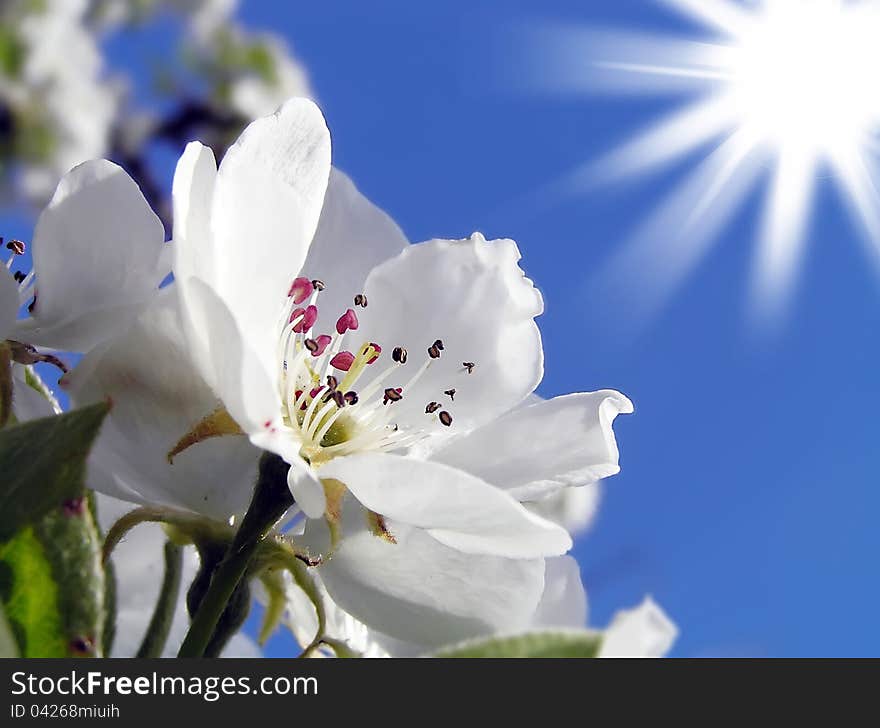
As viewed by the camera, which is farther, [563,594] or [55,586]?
[563,594]

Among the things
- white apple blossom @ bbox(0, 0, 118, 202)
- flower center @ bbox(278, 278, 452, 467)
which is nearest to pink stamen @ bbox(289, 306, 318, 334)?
flower center @ bbox(278, 278, 452, 467)

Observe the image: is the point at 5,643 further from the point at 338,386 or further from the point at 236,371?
the point at 338,386

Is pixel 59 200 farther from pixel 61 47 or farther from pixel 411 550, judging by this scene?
pixel 61 47

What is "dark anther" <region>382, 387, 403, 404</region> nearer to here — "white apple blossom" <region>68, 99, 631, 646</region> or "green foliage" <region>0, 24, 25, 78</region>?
"white apple blossom" <region>68, 99, 631, 646</region>

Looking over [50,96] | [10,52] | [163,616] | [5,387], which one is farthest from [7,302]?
[50,96]

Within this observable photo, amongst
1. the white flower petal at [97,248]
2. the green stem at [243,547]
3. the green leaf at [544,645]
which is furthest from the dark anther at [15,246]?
the green leaf at [544,645]

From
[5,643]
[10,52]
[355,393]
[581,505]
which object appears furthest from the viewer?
[581,505]
